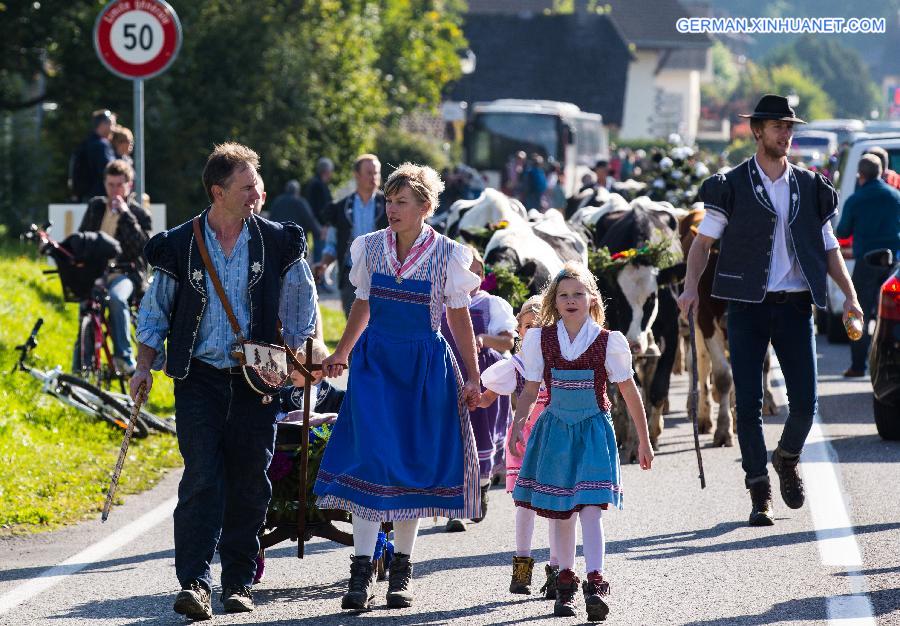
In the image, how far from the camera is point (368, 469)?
716cm

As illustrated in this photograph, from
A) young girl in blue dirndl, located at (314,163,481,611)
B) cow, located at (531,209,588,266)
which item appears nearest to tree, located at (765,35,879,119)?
cow, located at (531,209,588,266)

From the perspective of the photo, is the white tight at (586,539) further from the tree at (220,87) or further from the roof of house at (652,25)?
the roof of house at (652,25)

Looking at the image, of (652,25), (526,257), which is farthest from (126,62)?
(652,25)

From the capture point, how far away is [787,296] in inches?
351

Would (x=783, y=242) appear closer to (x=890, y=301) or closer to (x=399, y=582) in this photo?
(x=399, y=582)

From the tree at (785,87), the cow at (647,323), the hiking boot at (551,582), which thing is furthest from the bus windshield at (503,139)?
the tree at (785,87)

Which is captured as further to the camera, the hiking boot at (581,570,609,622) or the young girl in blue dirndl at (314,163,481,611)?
the young girl in blue dirndl at (314,163,481,611)

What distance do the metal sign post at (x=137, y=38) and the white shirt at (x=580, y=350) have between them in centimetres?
685

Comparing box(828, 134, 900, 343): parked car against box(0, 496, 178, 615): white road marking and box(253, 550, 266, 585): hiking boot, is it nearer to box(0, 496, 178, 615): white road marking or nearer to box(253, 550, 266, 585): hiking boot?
box(0, 496, 178, 615): white road marking

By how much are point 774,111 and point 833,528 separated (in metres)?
2.12

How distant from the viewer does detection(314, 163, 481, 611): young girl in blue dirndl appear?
7164mm

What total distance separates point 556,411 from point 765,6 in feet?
554

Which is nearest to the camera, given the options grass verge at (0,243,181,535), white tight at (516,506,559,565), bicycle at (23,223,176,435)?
white tight at (516,506,559,565)

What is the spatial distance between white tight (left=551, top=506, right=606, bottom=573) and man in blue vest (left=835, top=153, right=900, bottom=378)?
32.1 ft
